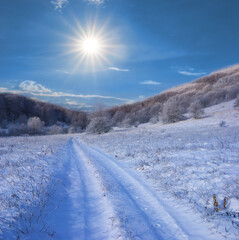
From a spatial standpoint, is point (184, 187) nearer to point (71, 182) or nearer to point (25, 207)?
point (71, 182)

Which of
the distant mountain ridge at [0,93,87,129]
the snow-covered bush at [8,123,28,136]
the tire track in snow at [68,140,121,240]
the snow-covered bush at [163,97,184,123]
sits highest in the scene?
the distant mountain ridge at [0,93,87,129]

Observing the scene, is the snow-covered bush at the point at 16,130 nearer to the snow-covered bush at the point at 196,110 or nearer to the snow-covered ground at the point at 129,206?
the snow-covered ground at the point at 129,206

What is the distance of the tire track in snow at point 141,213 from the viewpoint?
121 inches

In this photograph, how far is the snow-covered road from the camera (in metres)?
3.06

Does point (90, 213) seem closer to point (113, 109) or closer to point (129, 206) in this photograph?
point (129, 206)

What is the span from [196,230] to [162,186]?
86.8 inches

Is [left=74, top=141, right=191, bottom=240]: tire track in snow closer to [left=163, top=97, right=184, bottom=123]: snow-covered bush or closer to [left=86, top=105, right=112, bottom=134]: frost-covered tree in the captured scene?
[left=86, top=105, right=112, bottom=134]: frost-covered tree

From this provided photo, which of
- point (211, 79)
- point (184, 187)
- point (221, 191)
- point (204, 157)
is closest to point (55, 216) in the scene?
point (184, 187)

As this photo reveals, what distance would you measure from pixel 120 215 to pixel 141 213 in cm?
60

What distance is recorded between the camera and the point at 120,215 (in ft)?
11.9

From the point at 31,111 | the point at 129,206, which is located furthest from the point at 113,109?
the point at 129,206

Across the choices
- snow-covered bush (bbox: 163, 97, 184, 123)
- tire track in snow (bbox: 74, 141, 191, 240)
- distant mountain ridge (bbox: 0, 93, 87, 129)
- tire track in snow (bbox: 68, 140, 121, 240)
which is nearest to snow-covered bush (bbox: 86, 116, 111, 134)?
snow-covered bush (bbox: 163, 97, 184, 123)

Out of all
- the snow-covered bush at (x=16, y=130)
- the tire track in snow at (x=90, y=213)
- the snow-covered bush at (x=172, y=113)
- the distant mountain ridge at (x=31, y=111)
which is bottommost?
the tire track in snow at (x=90, y=213)

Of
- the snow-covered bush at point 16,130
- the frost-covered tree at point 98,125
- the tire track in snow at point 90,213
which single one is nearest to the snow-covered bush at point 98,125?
the frost-covered tree at point 98,125
